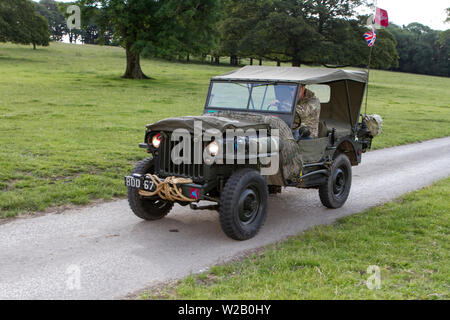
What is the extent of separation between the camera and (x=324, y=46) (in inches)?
1495

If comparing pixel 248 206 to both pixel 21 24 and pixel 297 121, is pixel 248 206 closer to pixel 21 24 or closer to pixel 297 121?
pixel 297 121

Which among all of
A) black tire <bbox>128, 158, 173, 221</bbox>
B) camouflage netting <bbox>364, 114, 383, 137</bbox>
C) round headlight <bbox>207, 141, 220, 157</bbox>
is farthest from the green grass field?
camouflage netting <bbox>364, 114, 383, 137</bbox>

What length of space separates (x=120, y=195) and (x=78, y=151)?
3061 mm

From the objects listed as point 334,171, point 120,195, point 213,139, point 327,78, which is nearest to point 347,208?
point 334,171

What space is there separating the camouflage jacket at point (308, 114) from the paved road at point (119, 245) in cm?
141

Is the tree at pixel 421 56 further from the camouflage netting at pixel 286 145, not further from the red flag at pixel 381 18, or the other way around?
the camouflage netting at pixel 286 145

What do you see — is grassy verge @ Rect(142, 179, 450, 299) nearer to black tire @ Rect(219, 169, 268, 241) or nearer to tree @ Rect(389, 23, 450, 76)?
black tire @ Rect(219, 169, 268, 241)

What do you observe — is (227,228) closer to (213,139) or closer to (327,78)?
Answer: (213,139)

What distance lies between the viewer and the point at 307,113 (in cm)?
736

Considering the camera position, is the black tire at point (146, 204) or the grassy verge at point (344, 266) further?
the black tire at point (146, 204)

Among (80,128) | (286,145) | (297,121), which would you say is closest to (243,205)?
(286,145)

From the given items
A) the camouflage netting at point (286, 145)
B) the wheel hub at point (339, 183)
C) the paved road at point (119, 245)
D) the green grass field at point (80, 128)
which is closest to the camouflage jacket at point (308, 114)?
the camouflage netting at point (286, 145)

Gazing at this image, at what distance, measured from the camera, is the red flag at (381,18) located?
25.4ft

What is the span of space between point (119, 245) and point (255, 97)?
3.10 m
